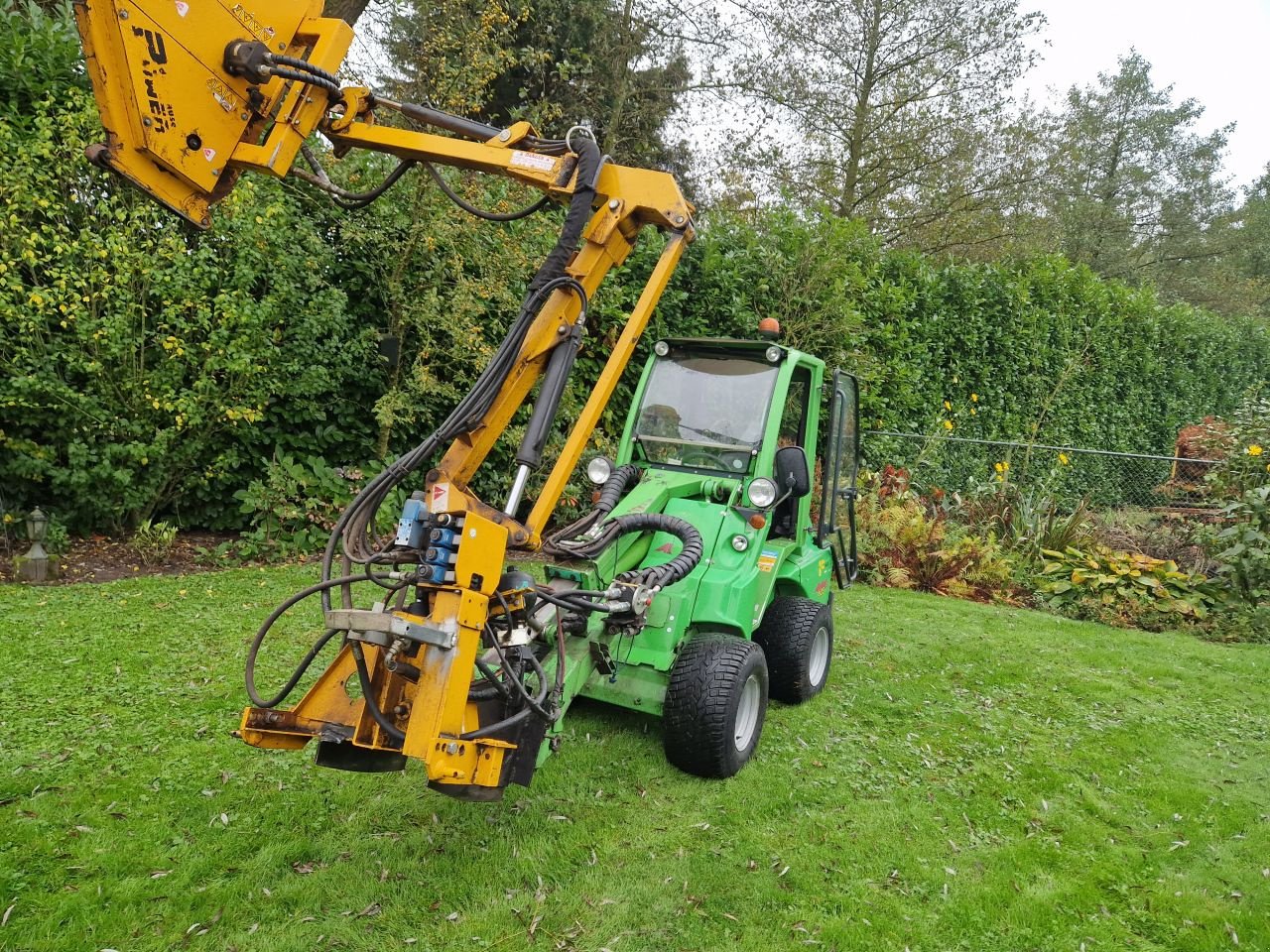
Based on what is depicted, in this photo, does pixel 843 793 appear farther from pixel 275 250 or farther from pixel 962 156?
pixel 962 156

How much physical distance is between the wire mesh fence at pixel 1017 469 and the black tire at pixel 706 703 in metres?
6.70

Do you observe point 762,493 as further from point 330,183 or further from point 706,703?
point 330,183

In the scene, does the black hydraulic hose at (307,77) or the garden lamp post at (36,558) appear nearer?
the black hydraulic hose at (307,77)

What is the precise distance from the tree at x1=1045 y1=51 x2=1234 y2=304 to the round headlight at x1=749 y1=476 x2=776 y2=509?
67.7 feet

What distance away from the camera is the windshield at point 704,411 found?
14.2 ft

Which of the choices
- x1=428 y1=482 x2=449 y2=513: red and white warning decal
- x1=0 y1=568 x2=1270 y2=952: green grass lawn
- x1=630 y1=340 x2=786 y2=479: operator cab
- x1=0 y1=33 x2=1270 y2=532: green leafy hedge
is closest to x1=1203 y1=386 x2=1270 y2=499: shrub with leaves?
x1=0 y1=33 x2=1270 y2=532: green leafy hedge

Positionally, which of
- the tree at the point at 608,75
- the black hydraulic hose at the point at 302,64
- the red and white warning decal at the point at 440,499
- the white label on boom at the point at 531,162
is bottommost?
the red and white warning decal at the point at 440,499

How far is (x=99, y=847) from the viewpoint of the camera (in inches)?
106

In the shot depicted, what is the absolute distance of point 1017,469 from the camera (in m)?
11.2

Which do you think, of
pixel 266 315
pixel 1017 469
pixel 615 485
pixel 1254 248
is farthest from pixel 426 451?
pixel 1254 248

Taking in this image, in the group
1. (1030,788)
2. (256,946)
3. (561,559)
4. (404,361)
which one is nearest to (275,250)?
(404,361)

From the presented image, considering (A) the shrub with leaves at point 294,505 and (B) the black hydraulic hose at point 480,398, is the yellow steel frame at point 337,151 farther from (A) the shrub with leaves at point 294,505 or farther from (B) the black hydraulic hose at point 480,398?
(A) the shrub with leaves at point 294,505

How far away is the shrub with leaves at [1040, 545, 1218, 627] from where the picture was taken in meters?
7.25

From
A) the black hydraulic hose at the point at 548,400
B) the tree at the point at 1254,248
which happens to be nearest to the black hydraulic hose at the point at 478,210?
the black hydraulic hose at the point at 548,400
